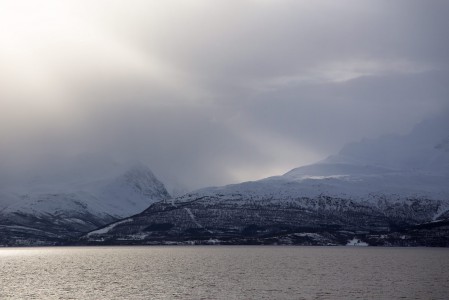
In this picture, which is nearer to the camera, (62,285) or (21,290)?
(21,290)

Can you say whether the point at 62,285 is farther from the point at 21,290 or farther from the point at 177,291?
the point at 177,291

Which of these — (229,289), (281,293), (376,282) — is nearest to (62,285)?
(229,289)

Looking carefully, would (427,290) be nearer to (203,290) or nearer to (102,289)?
(203,290)

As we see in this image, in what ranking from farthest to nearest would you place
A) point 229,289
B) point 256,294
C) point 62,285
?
point 62,285
point 229,289
point 256,294

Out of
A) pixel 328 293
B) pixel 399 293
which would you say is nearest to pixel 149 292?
pixel 328 293

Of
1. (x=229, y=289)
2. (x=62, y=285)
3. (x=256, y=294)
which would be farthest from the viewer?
(x=62, y=285)

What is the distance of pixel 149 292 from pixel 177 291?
734 centimetres

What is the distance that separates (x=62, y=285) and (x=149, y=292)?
34.7 metres

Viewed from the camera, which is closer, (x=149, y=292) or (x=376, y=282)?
(x=149, y=292)

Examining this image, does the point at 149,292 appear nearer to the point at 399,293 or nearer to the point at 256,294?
the point at 256,294

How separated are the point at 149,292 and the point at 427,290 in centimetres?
7137

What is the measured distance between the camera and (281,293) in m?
169

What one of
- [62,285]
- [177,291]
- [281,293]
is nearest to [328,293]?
[281,293]

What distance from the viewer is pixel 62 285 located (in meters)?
194
